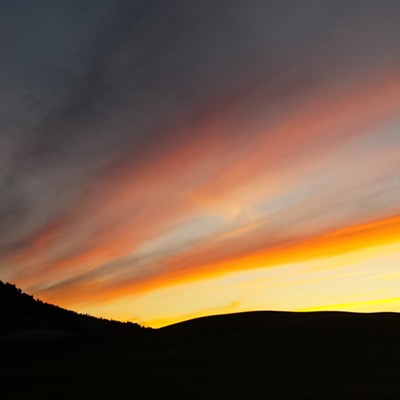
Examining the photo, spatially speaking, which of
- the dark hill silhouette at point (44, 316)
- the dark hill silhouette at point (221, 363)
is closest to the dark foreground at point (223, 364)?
the dark hill silhouette at point (221, 363)

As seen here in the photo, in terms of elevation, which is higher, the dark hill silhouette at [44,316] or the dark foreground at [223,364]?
the dark hill silhouette at [44,316]

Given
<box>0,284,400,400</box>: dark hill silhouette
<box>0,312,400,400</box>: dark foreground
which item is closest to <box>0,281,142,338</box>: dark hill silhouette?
<box>0,284,400,400</box>: dark hill silhouette

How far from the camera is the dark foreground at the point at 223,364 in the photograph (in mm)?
17016

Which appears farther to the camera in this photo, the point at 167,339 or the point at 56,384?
the point at 167,339

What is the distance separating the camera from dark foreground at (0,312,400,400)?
17016mm

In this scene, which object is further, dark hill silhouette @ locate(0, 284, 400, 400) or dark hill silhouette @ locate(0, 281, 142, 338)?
dark hill silhouette @ locate(0, 281, 142, 338)

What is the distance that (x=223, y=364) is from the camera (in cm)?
2214

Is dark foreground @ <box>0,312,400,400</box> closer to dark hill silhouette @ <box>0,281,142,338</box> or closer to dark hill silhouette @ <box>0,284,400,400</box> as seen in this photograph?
dark hill silhouette @ <box>0,284,400,400</box>

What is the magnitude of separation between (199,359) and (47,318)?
116m

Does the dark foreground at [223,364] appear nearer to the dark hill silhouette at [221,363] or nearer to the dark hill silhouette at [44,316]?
the dark hill silhouette at [221,363]

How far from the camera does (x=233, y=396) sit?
16125 millimetres

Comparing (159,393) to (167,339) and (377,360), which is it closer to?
(377,360)

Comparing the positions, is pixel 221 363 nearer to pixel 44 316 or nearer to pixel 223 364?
pixel 223 364

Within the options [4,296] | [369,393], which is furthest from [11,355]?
[4,296]
